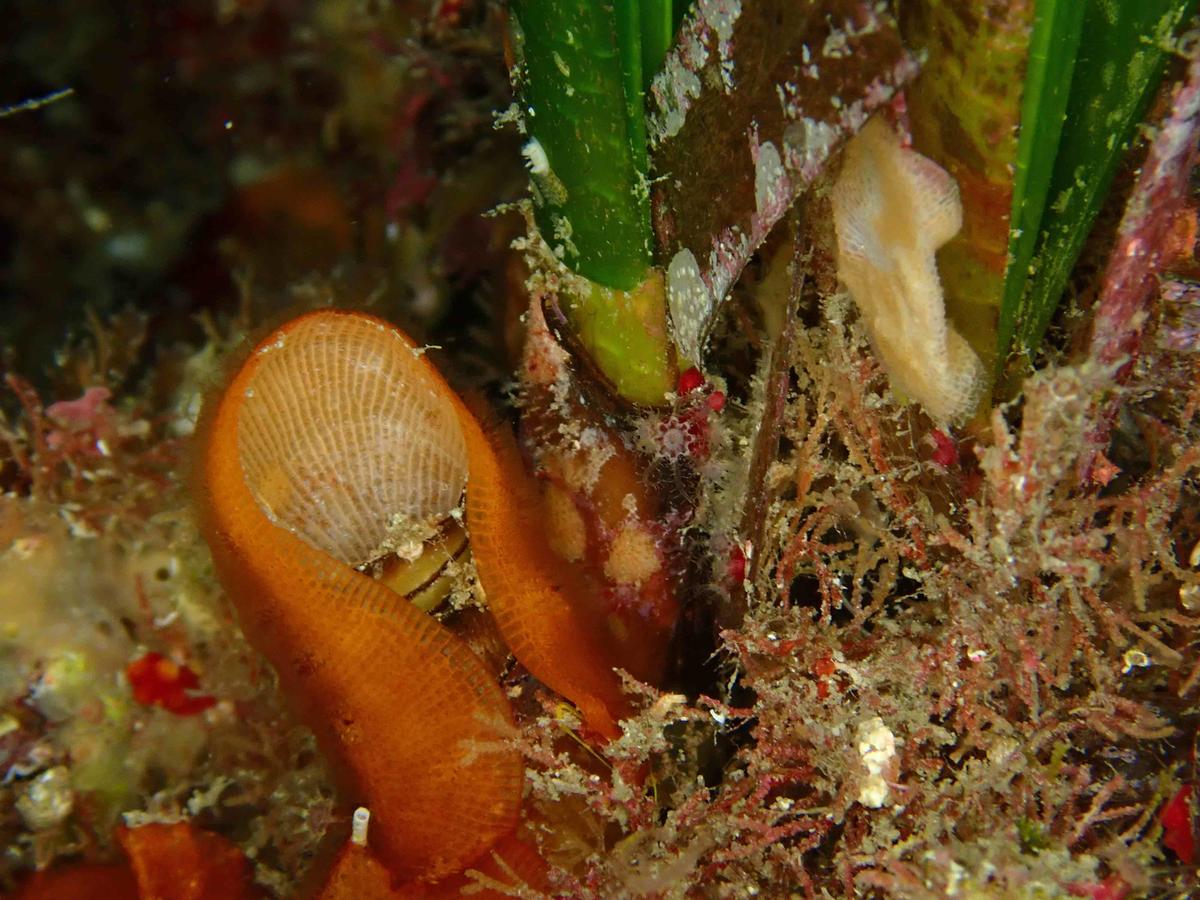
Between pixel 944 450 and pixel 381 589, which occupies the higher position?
pixel 944 450

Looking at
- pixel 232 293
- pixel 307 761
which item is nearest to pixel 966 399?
pixel 307 761

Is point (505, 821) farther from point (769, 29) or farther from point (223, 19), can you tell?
point (223, 19)

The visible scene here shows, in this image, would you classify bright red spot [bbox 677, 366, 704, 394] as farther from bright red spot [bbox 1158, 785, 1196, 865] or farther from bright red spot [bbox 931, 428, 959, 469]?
bright red spot [bbox 1158, 785, 1196, 865]

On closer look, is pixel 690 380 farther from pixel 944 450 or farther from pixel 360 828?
pixel 360 828

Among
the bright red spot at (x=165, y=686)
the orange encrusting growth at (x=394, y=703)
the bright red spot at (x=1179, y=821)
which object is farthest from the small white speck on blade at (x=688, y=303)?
the bright red spot at (x=165, y=686)

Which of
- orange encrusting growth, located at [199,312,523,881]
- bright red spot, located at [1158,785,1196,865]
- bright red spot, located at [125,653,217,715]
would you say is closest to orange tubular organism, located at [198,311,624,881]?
orange encrusting growth, located at [199,312,523,881]

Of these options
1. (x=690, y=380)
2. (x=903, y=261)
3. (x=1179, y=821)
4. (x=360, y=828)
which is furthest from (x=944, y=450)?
(x=360, y=828)
